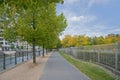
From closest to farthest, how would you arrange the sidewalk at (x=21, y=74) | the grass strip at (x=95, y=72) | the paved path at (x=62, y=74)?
the paved path at (x=62, y=74), the sidewalk at (x=21, y=74), the grass strip at (x=95, y=72)

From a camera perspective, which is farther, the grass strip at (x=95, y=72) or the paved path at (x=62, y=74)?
the grass strip at (x=95, y=72)

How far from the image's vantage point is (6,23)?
29719 millimetres

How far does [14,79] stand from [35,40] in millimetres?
13827

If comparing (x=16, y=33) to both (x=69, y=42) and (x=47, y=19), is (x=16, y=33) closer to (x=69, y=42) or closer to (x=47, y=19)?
(x=47, y=19)

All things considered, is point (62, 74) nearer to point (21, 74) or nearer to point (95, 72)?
point (21, 74)

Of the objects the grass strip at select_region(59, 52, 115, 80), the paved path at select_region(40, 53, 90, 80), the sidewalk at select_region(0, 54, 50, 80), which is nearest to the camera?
the paved path at select_region(40, 53, 90, 80)

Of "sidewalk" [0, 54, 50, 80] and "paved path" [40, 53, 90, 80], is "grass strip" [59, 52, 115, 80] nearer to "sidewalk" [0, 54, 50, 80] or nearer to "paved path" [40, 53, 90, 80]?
"paved path" [40, 53, 90, 80]

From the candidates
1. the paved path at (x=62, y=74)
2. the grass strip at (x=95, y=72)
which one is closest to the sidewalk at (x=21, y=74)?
the paved path at (x=62, y=74)

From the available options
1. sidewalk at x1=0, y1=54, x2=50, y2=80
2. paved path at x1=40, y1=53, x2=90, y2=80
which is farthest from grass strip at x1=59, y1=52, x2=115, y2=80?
sidewalk at x1=0, y1=54, x2=50, y2=80

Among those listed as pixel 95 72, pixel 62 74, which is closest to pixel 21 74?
pixel 62 74

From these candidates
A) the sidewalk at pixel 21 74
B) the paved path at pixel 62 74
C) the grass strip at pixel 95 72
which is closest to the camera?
the paved path at pixel 62 74

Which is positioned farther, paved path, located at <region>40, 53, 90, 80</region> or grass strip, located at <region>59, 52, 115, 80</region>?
grass strip, located at <region>59, 52, 115, 80</region>

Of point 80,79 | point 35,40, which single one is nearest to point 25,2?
point 80,79

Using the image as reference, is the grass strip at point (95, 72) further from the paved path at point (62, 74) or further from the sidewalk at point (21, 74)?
the sidewalk at point (21, 74)
